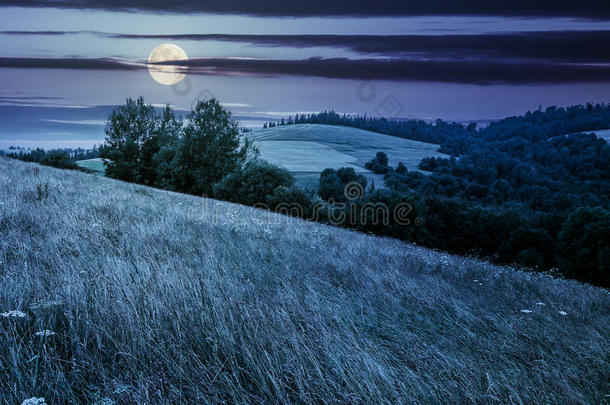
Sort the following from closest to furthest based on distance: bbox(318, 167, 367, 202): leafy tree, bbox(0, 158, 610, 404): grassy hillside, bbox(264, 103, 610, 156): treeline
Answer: bbox(0, 158, 610, 404): grassy hillside, bbox(318, 167, 367, 202): leafy tree, bbox(264, 103, 610, 156): treeline

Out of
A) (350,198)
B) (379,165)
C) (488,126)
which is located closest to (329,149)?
(379,165)

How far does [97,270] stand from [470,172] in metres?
100

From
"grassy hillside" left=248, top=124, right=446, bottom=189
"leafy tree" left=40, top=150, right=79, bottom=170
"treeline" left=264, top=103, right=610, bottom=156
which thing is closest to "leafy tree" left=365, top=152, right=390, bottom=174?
"grassy hillside" left=248, top=124, right=446, bottom=189

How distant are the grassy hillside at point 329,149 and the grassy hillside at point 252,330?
6619 cm

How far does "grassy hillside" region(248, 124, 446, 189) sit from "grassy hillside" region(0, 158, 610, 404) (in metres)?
66.2

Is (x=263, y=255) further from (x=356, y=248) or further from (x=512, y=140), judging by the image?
(x=512, y=140)

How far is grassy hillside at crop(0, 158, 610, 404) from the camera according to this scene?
285cm

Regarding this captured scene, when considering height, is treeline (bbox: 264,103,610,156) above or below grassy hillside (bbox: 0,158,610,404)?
above

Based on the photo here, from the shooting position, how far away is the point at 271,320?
12.8ft

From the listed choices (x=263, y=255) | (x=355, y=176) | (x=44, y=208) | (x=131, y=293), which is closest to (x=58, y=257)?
(x=131, y=293)

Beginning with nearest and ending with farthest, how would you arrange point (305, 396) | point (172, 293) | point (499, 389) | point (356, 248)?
point (305, 396)
point (499, 389)
point (172, 293)
point (356, 248)

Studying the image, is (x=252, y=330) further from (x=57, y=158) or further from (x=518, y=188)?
(x=518, y=188)

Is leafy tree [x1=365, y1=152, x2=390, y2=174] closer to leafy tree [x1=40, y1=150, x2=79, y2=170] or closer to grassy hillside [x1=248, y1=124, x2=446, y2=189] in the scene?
grassy hillside [x1=248, y1=124, x2=446, y2=189]

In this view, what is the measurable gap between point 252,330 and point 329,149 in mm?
107697
